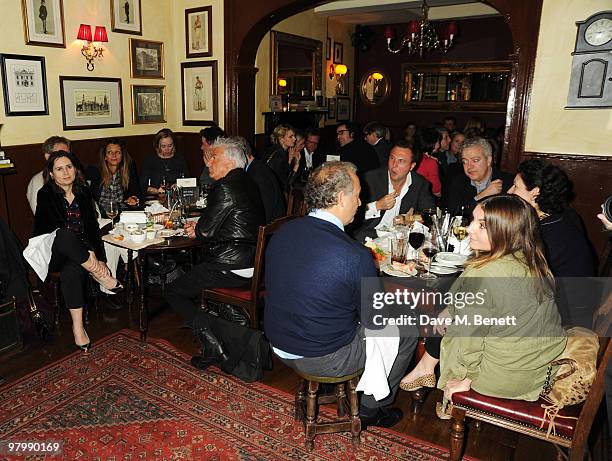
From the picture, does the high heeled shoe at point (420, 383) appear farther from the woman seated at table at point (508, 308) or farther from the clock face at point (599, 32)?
the clock face at point (599, 32)

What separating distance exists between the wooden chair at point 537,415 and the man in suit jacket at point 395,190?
1632 mm

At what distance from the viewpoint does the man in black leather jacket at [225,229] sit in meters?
→ 3.21

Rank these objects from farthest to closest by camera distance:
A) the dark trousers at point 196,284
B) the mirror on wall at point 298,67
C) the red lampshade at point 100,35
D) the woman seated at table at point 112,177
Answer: the mirror on wall at point 298,67
the red lampshade at point 100,35
the woman seated at table at point 112,177
the dark trousers at point 196,284

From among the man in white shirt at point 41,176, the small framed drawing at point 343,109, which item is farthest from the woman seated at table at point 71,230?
the small framed drawing at point 343,109

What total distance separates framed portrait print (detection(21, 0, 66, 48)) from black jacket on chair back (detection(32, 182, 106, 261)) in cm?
217

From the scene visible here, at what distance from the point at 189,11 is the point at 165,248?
424 centimetres

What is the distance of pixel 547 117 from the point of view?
4426 mm

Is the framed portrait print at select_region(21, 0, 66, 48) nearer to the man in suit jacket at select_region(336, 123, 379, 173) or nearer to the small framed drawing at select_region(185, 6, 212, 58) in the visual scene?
the small framed drawing at select_region(185, 6, 212, 58)

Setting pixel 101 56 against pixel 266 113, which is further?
pixel 266 113

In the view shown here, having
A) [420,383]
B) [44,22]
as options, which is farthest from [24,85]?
[420,383]

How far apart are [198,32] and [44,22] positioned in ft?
6.30

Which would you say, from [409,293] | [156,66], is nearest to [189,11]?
[156,66]

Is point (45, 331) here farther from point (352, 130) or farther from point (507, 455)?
point (352, 130)

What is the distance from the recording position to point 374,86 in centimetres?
980
